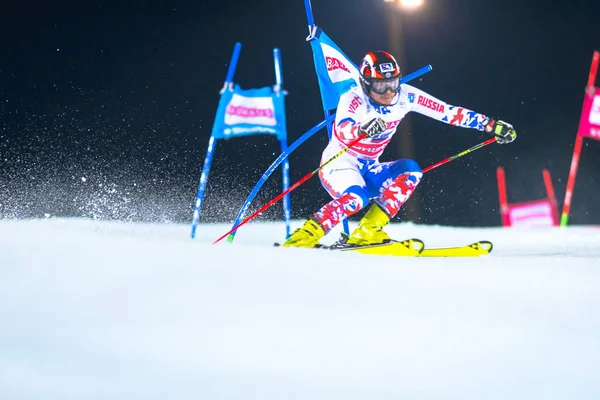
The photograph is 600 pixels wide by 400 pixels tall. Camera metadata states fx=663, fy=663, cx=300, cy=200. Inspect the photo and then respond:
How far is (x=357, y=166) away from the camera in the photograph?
3635 mm

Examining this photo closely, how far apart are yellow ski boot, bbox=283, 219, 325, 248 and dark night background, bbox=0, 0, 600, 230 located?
2691 millimetres

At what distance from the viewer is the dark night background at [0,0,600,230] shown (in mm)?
5660

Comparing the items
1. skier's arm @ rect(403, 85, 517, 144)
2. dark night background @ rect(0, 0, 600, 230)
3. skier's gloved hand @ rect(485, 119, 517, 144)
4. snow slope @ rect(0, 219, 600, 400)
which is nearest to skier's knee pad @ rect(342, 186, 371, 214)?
skier's arm @ rect(403, 85, 517, 144)

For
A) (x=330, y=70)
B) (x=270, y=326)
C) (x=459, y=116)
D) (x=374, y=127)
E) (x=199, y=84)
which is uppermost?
(x=199, y=84)

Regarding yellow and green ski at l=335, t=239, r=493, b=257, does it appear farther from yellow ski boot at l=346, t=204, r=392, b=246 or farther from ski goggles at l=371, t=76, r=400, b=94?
ski goggles at l=371, t=76, r=400, b=94

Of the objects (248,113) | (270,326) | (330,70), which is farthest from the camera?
(248,113)

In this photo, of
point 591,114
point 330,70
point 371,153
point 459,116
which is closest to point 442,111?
point 459,116

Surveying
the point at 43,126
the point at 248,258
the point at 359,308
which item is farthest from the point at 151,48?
the point at 359,308

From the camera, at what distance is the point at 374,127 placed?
10.8 ft

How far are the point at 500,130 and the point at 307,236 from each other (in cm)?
124

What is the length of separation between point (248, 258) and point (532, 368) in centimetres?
92

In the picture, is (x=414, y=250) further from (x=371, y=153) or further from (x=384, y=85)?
(x=384, y=85)

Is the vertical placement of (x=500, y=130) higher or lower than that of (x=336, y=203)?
higher

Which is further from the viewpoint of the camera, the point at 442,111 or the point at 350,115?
the point at 442,111
